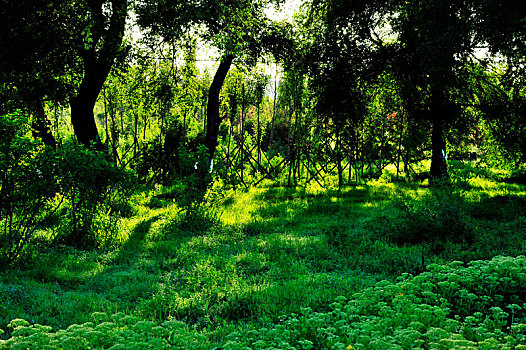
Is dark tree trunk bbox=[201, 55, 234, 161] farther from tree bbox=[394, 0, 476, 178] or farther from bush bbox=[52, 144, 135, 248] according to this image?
tree bbox=[394, 0, 476, 178]

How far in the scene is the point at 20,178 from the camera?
6.00 meters

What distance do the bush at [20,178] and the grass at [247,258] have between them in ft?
1.36

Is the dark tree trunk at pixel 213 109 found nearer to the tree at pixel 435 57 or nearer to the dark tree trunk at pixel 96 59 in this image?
the dark tree trunk at pixel 96 59

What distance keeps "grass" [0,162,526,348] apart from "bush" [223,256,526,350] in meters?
0.52

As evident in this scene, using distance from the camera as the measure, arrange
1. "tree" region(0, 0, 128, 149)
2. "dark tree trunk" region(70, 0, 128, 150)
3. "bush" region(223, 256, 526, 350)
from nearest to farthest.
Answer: "bush" region(223, 256, 526, 350) < "tree" region(0, 0, 128, 149) < "dark tree trunk" region(70, 0, 128, 150)

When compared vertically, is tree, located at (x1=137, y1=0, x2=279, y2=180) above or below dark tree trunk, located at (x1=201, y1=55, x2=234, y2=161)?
above

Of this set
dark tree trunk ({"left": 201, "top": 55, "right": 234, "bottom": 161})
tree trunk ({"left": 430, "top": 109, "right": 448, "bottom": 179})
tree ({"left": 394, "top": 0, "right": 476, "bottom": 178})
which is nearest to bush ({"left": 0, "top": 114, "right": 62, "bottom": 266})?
dark tree trunk ({"left": 201, "top": 55, "right": 234, "bottom": 161})

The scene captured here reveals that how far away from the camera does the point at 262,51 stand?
12156 millimetres

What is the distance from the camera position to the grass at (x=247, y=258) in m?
4.55

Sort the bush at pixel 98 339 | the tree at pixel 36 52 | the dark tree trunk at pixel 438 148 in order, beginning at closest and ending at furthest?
the bush at pixel 98 339, the tree at pixel 36 52, the dark tree trunk at pixel 438 148

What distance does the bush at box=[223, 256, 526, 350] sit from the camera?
3270 millimetres

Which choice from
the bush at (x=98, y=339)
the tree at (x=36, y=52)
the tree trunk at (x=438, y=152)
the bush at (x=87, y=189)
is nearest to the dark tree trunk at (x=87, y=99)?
the tree at (x=36, y=52)

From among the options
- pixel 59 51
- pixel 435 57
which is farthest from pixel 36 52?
pixel 435 57

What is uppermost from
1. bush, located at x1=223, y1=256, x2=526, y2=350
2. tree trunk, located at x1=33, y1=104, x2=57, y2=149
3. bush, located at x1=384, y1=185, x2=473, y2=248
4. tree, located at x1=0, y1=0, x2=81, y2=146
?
tree, located at x1=0, y1=0, x2=81, y2=146
